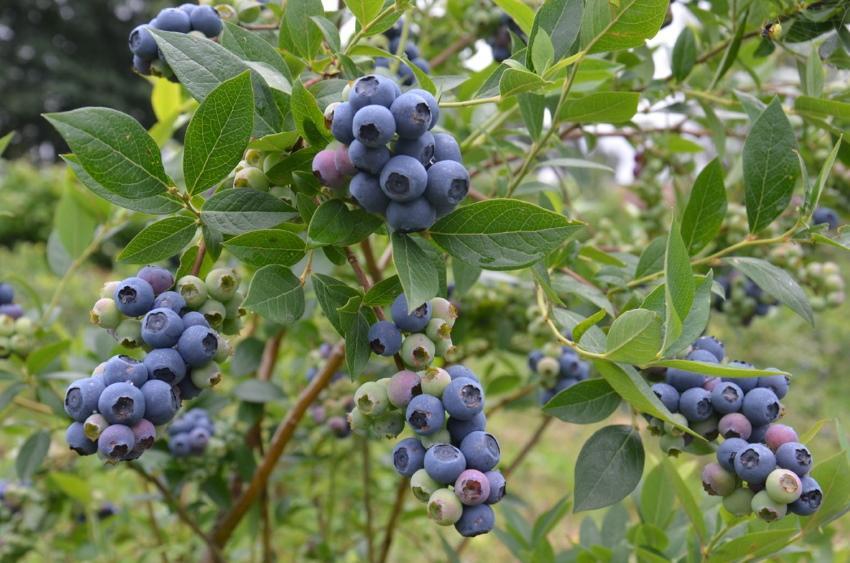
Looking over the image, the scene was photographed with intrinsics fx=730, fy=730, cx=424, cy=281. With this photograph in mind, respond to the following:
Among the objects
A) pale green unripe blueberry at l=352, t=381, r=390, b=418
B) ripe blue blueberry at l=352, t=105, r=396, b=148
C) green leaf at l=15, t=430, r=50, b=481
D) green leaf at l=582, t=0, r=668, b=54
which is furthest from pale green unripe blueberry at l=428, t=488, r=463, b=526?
green leaf at l=15, t=430, r=50, b=481

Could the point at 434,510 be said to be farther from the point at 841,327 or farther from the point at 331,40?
the point at 841,327

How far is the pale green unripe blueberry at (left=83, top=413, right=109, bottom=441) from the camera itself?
665 mm

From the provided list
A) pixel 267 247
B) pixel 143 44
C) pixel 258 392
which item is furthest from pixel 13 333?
pixel 267 247

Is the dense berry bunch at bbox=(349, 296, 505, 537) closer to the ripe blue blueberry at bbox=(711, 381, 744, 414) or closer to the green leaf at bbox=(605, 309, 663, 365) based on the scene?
the green leaf at bbox=(605, 309, 663, 365)

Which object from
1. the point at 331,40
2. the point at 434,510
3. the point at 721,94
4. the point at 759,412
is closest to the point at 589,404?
the point at 759,412

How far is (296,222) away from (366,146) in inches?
9.5

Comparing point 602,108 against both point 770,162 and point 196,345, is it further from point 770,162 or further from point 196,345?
point 196,345

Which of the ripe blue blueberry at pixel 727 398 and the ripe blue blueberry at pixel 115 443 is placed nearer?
the ripe blue blueberry at pixel 115 443

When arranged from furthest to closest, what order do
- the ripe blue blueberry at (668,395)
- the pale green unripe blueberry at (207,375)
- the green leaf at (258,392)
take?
1. the green leaf at (258,392)
2. the ripe blue blueberry at (668,395)
3. the pale green unripe blueberry at (207,375)

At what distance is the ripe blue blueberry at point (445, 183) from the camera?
0.65 meters

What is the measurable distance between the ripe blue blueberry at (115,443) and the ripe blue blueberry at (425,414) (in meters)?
0.25

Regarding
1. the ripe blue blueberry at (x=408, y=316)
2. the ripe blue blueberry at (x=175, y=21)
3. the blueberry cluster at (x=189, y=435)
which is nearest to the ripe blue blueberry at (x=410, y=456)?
the ripe blue blueberry at (x=408, y=316)

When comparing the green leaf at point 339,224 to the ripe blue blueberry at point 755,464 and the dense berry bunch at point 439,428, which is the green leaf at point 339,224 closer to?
the dense berry bunch at point 439,428

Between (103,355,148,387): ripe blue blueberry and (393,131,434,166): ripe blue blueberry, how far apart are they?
1.02 feet
